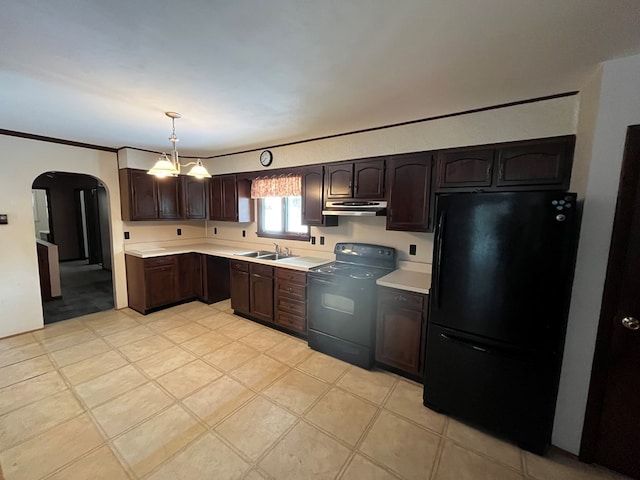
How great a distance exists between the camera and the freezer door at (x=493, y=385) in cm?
184

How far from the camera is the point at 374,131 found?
3037 millimetres

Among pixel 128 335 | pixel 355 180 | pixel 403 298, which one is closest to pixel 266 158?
pixel 355 180

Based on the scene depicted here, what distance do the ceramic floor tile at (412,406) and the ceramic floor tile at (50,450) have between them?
7.19ft

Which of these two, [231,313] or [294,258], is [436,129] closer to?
[294,258]

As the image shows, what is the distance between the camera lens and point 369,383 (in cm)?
263

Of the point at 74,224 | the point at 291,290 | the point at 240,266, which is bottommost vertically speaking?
the point at 291,290

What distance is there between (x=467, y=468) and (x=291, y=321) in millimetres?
2196

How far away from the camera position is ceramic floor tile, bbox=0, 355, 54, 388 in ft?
8.47

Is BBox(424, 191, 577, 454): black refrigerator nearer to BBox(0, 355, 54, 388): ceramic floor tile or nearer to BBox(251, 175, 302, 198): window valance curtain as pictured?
BBox(251, 175, 302, 198): window valance curtain

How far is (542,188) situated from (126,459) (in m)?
3.55

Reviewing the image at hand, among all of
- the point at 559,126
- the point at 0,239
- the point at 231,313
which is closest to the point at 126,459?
the point at 231,313

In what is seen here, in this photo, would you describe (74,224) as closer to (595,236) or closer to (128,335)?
(128,335)

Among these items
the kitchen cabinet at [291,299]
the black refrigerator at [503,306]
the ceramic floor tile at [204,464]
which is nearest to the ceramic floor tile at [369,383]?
the black refrigerator at [503,306]

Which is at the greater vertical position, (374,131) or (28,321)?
(374,131)
